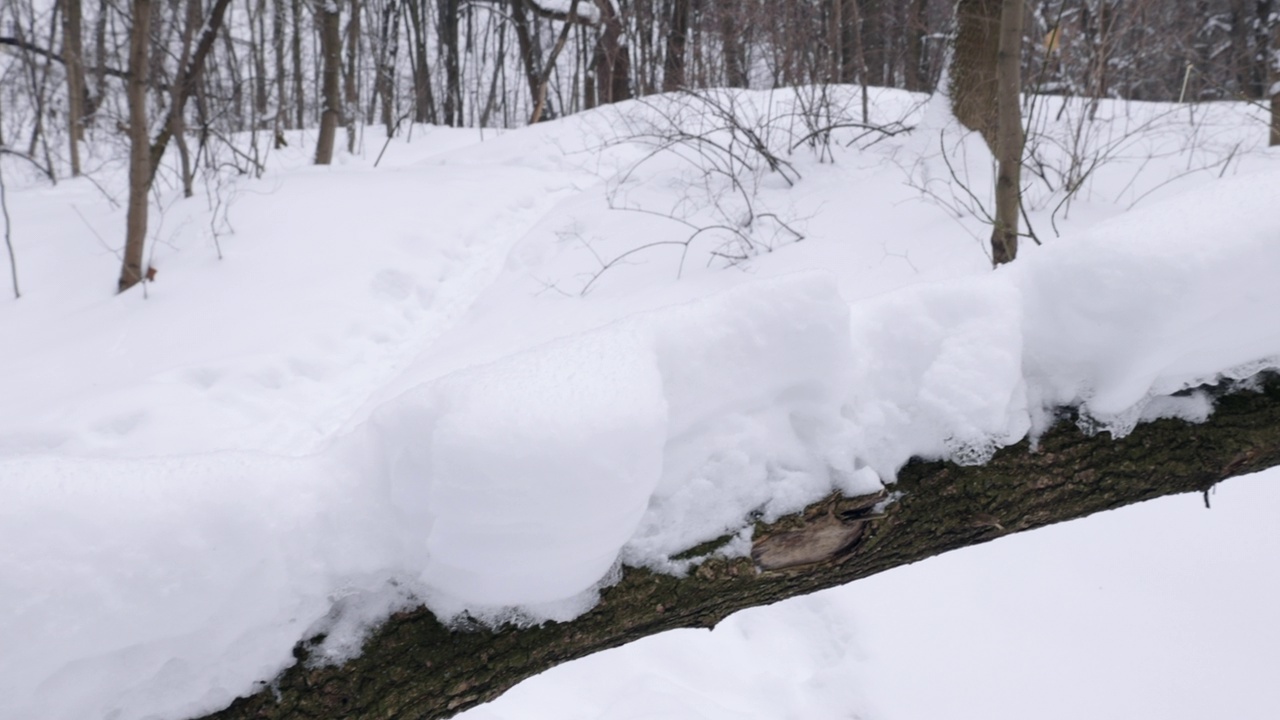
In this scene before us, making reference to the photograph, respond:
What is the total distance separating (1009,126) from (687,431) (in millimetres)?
2825

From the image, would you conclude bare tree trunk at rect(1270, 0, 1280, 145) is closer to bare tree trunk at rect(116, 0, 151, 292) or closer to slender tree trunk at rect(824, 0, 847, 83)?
slender tree trunk at rect(824, 0, 847, 83)

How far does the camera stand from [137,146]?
14.5ft

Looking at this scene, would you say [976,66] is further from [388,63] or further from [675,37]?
[388,63]

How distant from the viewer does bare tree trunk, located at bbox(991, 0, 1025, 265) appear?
3.05 metres

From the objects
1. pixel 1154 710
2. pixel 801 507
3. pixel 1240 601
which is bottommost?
pixel 1154 710

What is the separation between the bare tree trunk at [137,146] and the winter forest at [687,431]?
3cm

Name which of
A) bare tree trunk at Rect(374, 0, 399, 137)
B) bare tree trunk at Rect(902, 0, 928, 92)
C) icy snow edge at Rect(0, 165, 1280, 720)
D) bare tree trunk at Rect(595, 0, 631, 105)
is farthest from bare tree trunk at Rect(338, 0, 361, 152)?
icy snow edge at Rect(0, 165, 1280, 720)

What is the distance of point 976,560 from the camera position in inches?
106

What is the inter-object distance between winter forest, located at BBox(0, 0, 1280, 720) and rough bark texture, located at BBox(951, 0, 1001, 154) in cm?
3

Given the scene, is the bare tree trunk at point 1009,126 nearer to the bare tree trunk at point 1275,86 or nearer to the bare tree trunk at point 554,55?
the bare tree trunk at point 1275,86

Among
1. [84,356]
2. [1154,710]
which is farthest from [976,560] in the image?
[84,356]

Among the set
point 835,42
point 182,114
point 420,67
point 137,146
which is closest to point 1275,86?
point 835,42

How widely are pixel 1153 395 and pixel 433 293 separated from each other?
451 centimetres

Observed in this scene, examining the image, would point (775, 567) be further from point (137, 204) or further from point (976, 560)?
point (137, 204)
